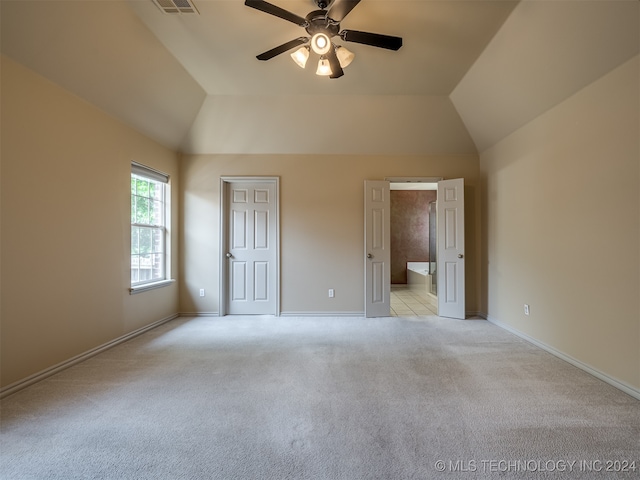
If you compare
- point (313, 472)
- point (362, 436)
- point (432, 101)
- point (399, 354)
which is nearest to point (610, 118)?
point (432, 101)

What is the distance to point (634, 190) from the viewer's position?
1.98m

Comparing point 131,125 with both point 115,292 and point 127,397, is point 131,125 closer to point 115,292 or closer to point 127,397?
point 115,292

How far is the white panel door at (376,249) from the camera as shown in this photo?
158 inches

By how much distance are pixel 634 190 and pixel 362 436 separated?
2.62 meters

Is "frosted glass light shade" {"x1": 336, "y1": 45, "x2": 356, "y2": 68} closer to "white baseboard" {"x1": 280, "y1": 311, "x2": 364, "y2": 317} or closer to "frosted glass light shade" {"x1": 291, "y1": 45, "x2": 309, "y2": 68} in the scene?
"frosted glass light shade" {"x1": 291, "y1": 45, "x2": 309, "y2": 68}

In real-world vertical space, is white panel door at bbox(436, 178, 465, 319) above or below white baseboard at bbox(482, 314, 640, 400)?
above

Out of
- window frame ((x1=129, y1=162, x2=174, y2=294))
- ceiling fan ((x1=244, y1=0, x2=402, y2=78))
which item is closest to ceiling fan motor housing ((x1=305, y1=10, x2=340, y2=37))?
ceiling fan ((x1=244, y1=0, x2=402, y2=78))

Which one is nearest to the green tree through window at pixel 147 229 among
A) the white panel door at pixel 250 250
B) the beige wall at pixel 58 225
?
the beige wall at pixel 58 225

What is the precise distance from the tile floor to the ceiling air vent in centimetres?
424

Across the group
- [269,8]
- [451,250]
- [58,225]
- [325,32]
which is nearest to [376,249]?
[451,250]

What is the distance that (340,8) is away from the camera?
1729 mm

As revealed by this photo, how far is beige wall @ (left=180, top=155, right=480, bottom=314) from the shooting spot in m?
4.07

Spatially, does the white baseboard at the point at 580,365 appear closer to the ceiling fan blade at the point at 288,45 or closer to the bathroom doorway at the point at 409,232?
the bathroom doorway at the point at 409,232

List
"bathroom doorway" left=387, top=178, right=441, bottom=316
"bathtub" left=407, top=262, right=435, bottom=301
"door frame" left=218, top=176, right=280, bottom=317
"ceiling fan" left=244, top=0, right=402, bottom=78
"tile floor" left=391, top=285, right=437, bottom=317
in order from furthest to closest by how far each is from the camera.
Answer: "bathroom doorway" left=387, top=178, right=441, bottom=316
"bathtub" left=407, top=262, right=435, bottom=301
"tile floor" left=391, top=285, right=437, bottom=317
"door frame" left=218, top=176, right=280, bottom=317
"ceiling fan" left=244, top=0, right=402, bottom=78
